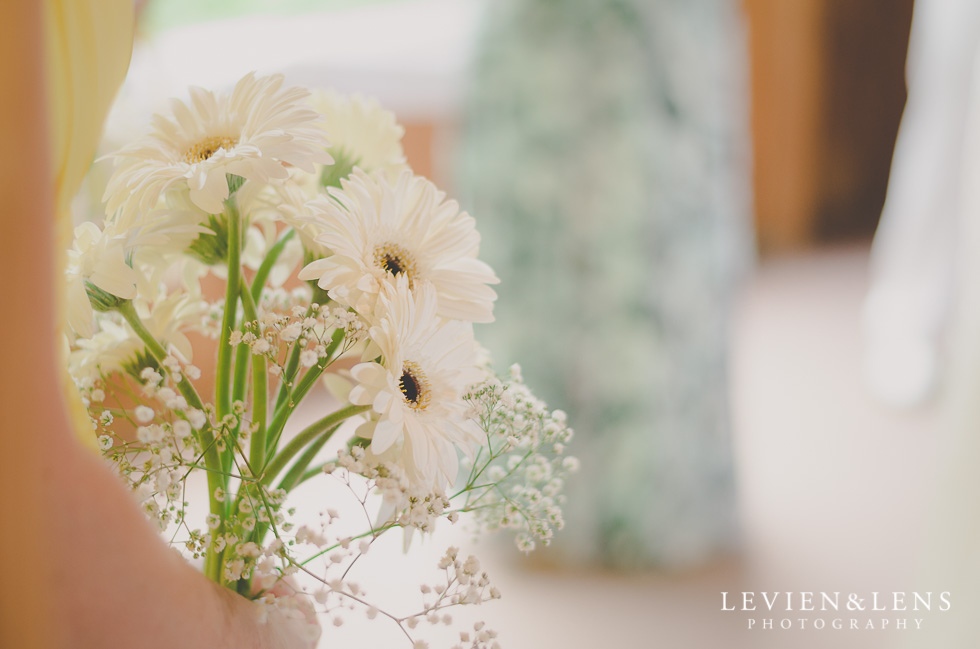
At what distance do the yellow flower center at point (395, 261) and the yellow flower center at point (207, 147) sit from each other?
76mm

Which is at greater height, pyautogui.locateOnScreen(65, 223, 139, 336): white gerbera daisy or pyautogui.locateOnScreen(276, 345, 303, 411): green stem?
pyautogui.locateOnScreen(65, 223, 139, 336): white gerbera daisy

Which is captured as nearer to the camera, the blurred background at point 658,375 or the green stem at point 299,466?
the green stem at point 299,466

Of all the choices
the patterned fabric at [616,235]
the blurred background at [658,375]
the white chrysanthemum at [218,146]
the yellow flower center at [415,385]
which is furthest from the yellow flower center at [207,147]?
the patterned fabric at [616,235]

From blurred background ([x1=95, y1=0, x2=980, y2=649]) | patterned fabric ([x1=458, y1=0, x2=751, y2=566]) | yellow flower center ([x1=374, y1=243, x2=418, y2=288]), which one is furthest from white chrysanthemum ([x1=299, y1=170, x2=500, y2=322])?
patterned fabric ([x1=458, y1=0, x2=751, y2=566])

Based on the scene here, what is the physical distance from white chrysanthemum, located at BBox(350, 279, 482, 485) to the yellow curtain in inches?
4.5

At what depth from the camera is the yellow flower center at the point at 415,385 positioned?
0.31 metres

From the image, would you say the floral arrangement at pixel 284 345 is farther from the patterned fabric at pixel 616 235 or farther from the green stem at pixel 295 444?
the patterned fabric at pixel 616 235

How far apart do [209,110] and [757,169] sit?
3.57 m

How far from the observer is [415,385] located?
0.31 metres

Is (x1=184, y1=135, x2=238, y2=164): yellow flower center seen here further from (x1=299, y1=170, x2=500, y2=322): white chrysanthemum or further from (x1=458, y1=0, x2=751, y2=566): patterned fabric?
(x1=458, y1=0, x2=751, y2=566): patterned fabric

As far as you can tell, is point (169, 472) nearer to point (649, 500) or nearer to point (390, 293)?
point (390, 293)

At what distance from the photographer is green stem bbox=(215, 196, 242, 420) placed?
308 mm

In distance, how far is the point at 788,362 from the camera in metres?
2.27

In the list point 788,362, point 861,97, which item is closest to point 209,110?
point 788,362
